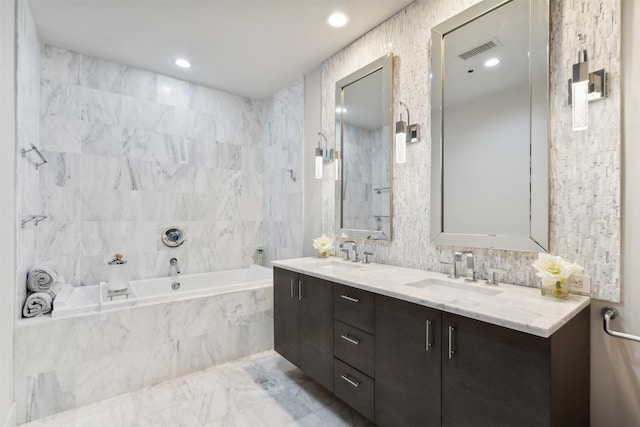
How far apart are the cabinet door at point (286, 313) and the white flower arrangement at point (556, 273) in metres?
1.53

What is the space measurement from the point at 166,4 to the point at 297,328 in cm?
254

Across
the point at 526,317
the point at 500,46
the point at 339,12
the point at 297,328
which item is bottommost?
the point at 297,328

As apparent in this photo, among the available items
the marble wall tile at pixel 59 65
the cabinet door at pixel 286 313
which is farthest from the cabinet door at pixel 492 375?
the marble wall tile at pixel 59 65

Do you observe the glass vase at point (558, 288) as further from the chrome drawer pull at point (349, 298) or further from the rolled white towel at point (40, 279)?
the rolled white towel at point (40, 279)

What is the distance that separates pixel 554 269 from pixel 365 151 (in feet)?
5.27

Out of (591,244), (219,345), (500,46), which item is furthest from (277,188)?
(591,244)

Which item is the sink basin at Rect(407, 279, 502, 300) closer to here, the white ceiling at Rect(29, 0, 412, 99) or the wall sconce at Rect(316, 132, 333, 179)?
the wall sconce at Rect(316, 132, 333, 179)

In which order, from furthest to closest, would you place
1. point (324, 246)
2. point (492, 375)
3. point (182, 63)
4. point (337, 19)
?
point (182, 63) < point (324, 246) < point (337, 19) < point (492, 375)

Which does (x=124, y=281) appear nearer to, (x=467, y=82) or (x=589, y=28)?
(x=467, y=82)

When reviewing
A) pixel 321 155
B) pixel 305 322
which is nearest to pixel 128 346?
pixel 305 322

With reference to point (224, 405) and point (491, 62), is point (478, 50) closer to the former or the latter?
point (491, 62)

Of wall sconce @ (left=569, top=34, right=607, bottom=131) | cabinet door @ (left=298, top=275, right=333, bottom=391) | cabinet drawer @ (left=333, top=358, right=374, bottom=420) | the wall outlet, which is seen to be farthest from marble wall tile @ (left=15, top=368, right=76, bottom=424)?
wall sconce @ (left=569, top=34, right=607, bottom=131)

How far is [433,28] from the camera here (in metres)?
2.04

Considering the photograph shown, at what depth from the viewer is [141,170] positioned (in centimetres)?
325
